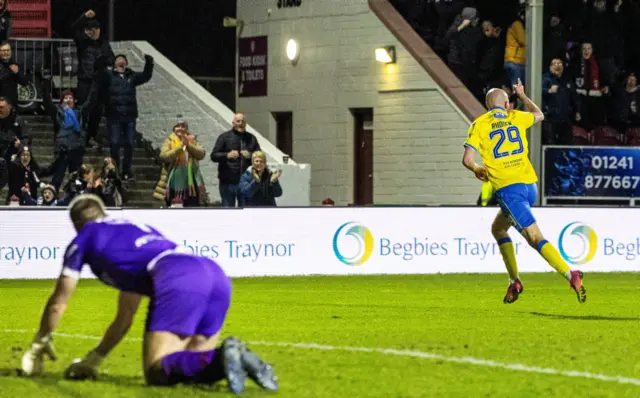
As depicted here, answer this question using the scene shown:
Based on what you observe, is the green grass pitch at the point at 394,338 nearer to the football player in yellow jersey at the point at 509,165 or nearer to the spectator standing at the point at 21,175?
the football player in yellow jersey at the point at 509,165

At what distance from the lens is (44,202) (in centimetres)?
2330

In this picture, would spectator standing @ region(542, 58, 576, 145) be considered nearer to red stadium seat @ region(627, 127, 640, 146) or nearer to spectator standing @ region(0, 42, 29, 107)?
red stadium seat @ region(627, 127, 640, 146)

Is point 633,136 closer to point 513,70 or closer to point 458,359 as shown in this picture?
point 513,70

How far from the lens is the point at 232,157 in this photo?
24812mm

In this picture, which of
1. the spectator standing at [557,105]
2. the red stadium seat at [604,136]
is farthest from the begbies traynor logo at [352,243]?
the red stadium seat at [604,136]

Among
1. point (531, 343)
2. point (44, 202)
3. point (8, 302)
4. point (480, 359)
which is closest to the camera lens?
point (480, 359)

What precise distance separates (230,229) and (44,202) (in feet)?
10.9

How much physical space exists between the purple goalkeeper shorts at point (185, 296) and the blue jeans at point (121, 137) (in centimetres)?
1725

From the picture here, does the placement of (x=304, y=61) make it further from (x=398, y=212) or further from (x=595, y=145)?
(x=398, y=212)

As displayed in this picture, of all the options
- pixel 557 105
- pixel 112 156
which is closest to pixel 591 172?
pixel 557 105

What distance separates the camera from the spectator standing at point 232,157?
977 inches

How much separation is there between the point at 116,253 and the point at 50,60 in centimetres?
2131

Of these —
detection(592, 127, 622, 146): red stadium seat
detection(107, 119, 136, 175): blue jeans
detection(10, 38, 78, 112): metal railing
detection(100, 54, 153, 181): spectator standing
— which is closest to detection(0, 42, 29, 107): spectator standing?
detection(100, 54, 153, 181): spectator standing

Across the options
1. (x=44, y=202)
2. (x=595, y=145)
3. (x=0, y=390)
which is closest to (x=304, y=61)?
(x=595, y=145)
